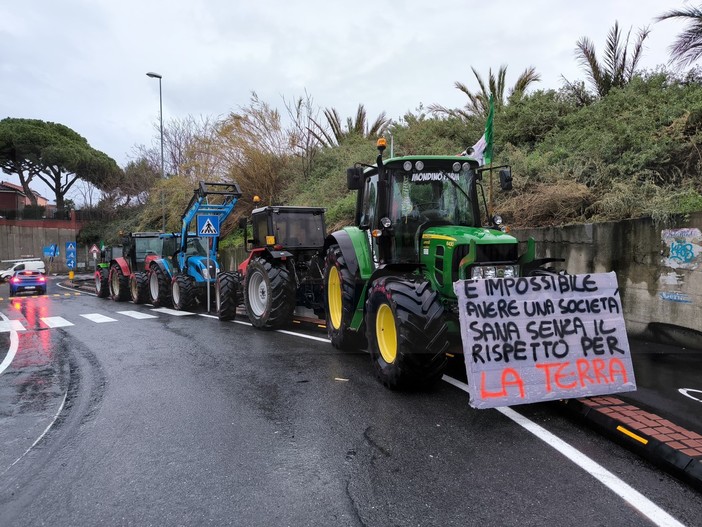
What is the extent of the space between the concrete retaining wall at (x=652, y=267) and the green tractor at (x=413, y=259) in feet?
7.89

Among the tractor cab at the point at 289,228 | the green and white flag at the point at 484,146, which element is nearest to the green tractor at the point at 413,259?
the green and white flag at the point at 484,146

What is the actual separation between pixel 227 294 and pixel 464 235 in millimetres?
7366

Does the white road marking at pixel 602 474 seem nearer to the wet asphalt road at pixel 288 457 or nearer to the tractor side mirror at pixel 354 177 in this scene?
the wet asphalt road at pixel 288 457

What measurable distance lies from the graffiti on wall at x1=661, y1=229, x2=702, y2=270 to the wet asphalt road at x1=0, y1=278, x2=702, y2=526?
357 centimetres

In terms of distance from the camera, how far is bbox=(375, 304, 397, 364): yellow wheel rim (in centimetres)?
548

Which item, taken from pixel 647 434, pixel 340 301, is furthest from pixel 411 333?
pixel 340 301

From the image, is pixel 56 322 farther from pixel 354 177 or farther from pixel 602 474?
pixel 602 474

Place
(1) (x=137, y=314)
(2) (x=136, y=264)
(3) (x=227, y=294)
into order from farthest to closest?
(2) (x=136, y=264), (1) (x=137, y=314), (3) (x=227, y=294)

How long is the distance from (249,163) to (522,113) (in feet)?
41.0

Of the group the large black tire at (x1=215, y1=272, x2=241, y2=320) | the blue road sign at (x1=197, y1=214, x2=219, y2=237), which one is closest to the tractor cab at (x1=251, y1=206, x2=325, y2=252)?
the large black tire at (x1=215, y1=272, x2=241, y2=320)

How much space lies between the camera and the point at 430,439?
411 centimetres

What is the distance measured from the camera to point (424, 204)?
6227mm

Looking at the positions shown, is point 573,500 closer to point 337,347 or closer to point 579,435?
point 579,435

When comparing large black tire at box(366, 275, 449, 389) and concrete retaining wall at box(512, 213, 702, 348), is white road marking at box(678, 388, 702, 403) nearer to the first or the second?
concrete retaining wall at box(512, 213, 702, 348)
